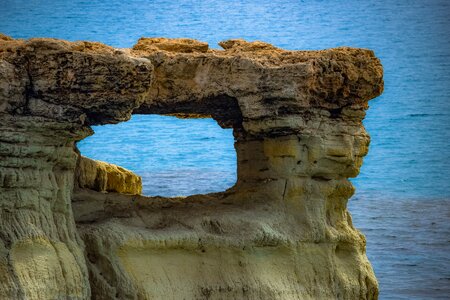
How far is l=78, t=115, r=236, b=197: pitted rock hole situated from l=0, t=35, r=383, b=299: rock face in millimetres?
6089

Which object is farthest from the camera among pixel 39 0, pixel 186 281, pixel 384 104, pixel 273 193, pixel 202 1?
pixel 384 104

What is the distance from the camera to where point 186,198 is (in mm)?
8109

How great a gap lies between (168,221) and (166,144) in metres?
7.66

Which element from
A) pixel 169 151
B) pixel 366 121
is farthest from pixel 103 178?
pixel 366 121

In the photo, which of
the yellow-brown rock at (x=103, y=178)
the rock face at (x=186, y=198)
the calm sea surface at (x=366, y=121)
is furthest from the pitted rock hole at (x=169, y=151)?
the rock face at (x=186, y=198)

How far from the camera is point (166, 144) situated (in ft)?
49.7

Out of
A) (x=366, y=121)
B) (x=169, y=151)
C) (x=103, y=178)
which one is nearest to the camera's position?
(x=103, y=178)

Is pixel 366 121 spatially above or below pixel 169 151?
above

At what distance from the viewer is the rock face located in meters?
6.48

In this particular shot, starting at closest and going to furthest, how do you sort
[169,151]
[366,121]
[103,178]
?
[103,178] → [366,121] → [169,151]

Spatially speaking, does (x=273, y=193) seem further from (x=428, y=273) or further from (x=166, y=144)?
(x=166, y=144)

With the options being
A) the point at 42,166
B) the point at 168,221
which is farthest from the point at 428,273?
the point at 42,166

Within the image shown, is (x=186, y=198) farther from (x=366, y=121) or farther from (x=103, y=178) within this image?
(x=366, y=121)

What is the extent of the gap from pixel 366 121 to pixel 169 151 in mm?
2655
